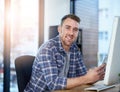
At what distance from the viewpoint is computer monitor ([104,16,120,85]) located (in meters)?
1.28

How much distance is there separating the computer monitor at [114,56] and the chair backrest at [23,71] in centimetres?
81

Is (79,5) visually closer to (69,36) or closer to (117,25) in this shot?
(69,36)

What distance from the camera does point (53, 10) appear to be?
471 cm

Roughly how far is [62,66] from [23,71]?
339mm

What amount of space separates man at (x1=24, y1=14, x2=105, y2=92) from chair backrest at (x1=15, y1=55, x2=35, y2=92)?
0.05 metres

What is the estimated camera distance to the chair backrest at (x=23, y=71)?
190 centimetres

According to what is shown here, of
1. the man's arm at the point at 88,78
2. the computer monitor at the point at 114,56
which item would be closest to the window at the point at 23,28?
the man's arm at the point at 88,78

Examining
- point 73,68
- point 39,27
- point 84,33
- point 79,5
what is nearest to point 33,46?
point 39,27

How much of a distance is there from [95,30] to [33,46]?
1547 millimetres

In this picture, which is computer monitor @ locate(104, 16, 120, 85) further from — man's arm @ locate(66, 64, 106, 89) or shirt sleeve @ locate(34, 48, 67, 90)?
shirt sleeve @ locate(34, 48, 67, 90)

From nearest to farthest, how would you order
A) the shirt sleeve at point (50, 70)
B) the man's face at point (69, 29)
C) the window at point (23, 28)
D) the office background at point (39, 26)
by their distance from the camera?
the shirt sleeve at point (50, 70), the man's face at point (69, 29), the office background at point (39, 26), the window at point (23, 28)

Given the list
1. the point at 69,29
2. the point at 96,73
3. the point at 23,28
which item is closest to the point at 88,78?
the point at 96,73

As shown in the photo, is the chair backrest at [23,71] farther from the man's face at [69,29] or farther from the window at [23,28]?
the window at [23,28]

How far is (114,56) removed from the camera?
133 centimetres
